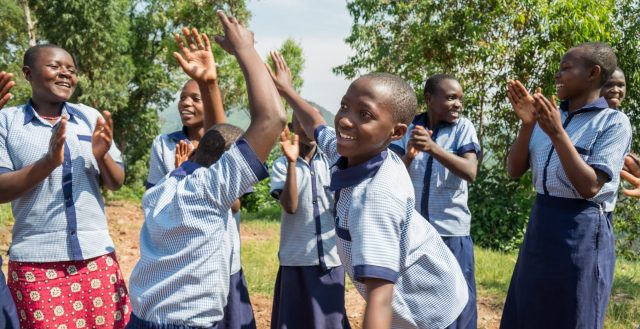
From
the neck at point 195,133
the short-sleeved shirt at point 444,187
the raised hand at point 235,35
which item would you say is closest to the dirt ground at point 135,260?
the short-sleeved shirt at point 444,187

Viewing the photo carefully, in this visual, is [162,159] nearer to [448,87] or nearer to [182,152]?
[182,152]

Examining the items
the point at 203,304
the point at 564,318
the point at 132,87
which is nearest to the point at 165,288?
the point at 203,304

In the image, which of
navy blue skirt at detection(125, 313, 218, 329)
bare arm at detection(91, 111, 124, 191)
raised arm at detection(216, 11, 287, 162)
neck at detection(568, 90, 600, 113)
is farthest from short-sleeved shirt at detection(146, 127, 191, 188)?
neck at detection(568, 90, 600, 113)

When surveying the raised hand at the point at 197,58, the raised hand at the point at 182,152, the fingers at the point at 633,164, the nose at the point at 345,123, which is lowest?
the fingers at the point at 633,164

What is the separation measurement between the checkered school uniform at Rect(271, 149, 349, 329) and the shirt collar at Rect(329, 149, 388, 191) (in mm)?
1265

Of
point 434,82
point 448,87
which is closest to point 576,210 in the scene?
point 448,87

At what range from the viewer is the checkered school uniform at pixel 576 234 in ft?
9.04

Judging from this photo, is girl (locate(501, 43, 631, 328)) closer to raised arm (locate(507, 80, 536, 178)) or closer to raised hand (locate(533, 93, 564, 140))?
raised arm (locate(507, 80, 536, 178))

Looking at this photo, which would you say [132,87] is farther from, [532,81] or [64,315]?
[64,315]

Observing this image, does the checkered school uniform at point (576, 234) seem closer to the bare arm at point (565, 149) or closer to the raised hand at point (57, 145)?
the bare arm at point (565, 149)

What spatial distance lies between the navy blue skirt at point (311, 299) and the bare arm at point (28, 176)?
146cm

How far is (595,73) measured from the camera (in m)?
2.84

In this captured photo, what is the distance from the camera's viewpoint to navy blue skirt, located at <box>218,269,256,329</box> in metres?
3.12

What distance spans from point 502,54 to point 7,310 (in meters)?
7.75
